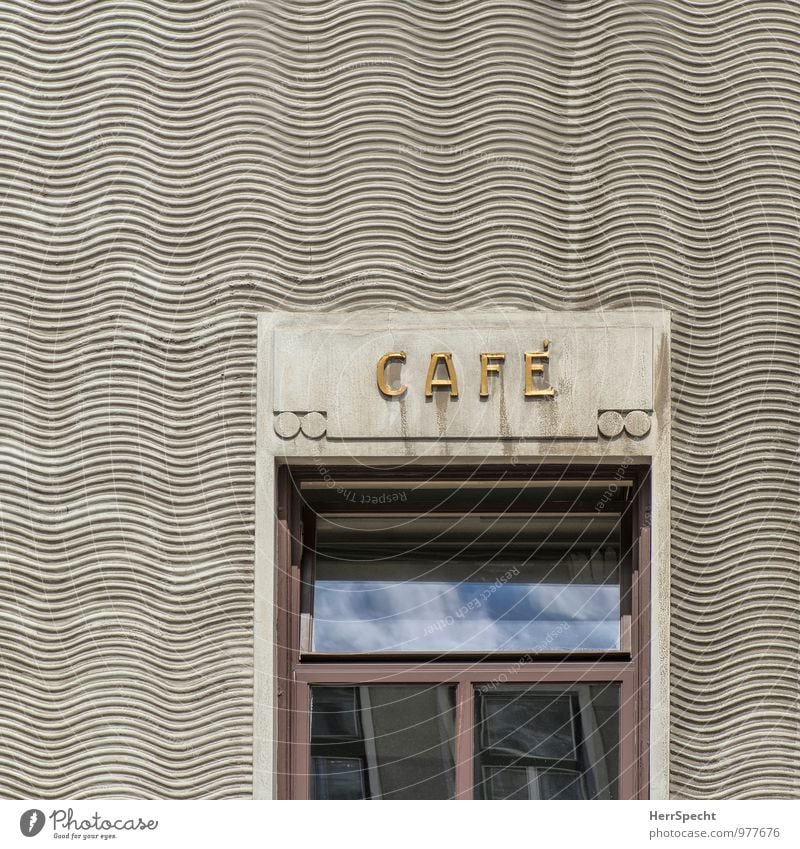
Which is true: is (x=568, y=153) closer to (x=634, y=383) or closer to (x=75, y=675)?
(x=634, y=383)

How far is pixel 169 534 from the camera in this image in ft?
22.3

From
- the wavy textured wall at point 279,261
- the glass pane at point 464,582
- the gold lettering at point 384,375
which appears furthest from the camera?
the glass pane at point 464,582

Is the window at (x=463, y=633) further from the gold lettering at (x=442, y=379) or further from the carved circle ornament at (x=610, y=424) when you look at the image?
the gold lettering at (x=442, y=379)

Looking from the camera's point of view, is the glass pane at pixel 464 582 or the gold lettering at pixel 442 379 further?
the glass pane at pixel 464 582

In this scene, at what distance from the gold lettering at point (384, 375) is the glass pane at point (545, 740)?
136cm

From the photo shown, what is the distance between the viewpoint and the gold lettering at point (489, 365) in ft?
22.2

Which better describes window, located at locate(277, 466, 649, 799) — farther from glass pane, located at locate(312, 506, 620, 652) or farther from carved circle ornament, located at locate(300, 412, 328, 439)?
carved circle ornament, located at locate(300, 412, 328, 439)

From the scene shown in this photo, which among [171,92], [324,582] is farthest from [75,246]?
[324,582]

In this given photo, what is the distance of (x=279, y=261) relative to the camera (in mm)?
6945

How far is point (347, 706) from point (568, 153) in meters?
2.65

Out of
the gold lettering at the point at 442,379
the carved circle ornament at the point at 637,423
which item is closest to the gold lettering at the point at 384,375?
the gold lettering at the point at 442,379

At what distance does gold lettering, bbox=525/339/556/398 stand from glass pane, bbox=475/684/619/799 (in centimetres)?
129

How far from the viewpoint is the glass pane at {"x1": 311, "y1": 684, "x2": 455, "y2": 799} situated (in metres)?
6.80

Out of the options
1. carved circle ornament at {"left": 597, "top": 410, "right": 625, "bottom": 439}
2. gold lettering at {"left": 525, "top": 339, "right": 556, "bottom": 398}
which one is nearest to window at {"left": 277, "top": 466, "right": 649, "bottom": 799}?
carved circle ornament at {"left": 597, "top": 410, "right": 625, "bottom": 439}
